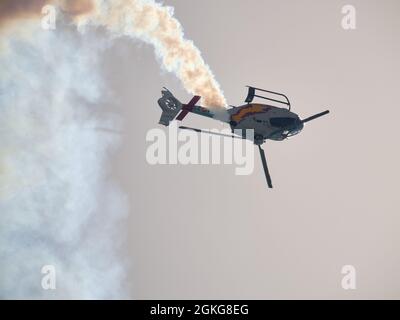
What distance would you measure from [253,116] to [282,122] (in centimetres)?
230

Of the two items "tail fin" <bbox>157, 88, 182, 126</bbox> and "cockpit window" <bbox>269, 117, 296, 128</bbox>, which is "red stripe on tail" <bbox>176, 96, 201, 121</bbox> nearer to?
"tail fin" <bbox>157, 88, 182, 126</bbox>

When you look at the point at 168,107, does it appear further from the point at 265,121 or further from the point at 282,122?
the point at 282,122

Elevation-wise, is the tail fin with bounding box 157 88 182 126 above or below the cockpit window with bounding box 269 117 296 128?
above

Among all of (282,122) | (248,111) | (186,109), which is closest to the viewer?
(282,122)

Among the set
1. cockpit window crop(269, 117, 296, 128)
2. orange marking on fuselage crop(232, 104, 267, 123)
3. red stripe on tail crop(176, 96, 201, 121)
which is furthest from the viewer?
red stripe on tail crop(176, 96, 201, 121)

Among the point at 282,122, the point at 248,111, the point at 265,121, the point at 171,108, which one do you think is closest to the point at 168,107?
the point at 171,108

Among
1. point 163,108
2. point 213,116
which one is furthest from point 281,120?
point 163,108

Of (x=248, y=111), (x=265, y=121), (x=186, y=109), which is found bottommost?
(x=265, y=121)

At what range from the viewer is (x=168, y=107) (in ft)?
163

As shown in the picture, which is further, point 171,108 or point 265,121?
point 171,108

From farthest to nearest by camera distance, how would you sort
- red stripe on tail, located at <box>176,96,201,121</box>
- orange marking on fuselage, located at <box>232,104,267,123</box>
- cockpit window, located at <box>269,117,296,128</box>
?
red stripe on tail, located at <box>176,96,201,121</box>
orange marking on fuselage, located at <box>232,104,267,123</box>
cockpit window, located at <box>269,117,296,128</box>

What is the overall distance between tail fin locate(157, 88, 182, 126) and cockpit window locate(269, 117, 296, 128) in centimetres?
741

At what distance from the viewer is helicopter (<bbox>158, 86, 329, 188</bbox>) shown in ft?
159
